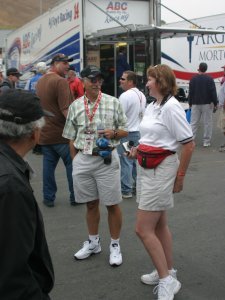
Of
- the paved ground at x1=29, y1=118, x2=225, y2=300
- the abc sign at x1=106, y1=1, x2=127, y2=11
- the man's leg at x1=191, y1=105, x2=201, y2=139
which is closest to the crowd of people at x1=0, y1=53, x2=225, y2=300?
the paved ground at x1=29, y1=118, x2=225, y2=300

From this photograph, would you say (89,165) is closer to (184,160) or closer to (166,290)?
(184,160)

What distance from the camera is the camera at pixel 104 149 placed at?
13.9 ft

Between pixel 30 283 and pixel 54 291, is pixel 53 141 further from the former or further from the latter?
pixel 30 283

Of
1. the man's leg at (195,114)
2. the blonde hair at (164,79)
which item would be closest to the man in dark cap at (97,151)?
the blonde hair at (164,79)

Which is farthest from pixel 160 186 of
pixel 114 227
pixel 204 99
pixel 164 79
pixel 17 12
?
pixel 17 12

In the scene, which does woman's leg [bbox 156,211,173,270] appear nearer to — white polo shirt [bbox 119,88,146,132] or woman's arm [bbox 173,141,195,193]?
woman's arm [bbox 173,141,195,193]

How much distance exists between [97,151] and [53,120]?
1881 mm

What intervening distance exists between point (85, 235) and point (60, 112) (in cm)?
177

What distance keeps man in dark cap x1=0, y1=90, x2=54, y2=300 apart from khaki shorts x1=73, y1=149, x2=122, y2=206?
221 cm

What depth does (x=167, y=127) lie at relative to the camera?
3436mm

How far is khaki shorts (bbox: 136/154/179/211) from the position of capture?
3463mm

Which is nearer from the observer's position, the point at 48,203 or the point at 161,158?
the point at 161,158

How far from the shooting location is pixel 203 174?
8062 millimetres

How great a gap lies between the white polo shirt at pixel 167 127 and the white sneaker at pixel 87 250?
1.41m
